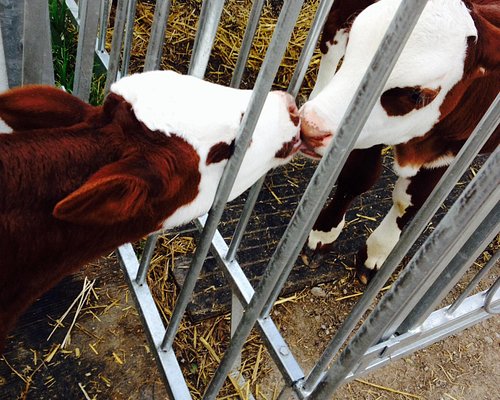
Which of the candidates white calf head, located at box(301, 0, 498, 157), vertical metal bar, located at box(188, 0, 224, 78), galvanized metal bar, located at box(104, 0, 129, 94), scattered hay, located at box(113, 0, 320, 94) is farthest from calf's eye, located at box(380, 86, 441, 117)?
scattered hay, located at box(113, 0, 320, 94)

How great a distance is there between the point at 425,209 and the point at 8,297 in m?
1.14

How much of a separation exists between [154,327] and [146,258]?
282mm

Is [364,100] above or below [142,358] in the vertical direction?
above

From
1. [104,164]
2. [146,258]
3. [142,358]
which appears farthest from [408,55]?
[142,358]

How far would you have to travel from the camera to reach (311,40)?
1643mm

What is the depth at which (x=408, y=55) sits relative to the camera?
1.97 meters

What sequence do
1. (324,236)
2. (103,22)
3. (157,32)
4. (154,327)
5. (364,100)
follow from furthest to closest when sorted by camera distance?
(103,22) → (324,236) → (154,327) → (157,32) → (364,100)

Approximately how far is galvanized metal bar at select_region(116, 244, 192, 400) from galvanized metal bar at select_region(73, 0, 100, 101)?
86 cm

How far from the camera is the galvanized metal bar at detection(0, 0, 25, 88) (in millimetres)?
1862

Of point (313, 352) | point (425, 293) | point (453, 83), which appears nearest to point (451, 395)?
point (313, 352)

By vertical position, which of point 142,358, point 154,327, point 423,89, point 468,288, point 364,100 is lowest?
point 142,358

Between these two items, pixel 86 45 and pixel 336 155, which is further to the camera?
pixel 86 45

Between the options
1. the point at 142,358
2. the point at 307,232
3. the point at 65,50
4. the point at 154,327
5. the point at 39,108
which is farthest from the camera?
the point at 65,50

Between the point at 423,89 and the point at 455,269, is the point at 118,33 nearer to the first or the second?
the point at 423,89
